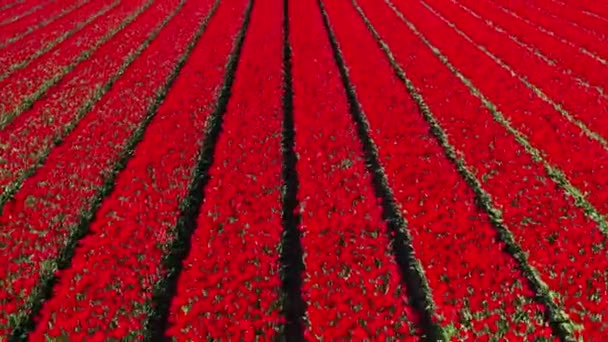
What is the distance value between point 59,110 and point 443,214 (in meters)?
9.43

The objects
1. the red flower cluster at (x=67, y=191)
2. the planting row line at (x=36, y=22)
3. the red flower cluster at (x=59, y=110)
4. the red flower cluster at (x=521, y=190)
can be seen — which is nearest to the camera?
the red flower cluster at (x=521, y=190)

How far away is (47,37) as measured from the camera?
21672 mm

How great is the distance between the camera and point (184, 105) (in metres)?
Result: 13.8

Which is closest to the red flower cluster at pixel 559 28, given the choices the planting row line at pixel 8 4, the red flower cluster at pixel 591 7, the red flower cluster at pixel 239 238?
the red flower cluster at pixel 591 7

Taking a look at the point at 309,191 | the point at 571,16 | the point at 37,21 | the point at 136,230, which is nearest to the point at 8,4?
the point at 37,21

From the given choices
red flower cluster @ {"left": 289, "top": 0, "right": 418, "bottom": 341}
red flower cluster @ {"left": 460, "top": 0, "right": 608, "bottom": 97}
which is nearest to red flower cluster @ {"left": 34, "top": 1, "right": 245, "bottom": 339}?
red flower cluster @ {"left": 289, "top": 0, "right": 418, "bottom": 341}

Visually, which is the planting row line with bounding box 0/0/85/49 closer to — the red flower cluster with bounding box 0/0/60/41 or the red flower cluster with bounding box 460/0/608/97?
the red flower cluster with bounding box 0/0/60/41

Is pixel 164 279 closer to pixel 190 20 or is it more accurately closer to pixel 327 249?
pixel 327 249

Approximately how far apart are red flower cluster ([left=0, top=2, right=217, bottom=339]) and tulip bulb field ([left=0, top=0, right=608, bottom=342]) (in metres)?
0.04

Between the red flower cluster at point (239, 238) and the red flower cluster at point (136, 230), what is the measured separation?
1.47ft

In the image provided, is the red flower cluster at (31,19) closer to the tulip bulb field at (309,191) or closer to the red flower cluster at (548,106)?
the tulip bulb field at (309,191)

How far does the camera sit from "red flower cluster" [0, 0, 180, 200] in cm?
1178

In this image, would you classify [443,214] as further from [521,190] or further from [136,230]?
[136,230]

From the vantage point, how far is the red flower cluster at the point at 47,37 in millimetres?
18969
